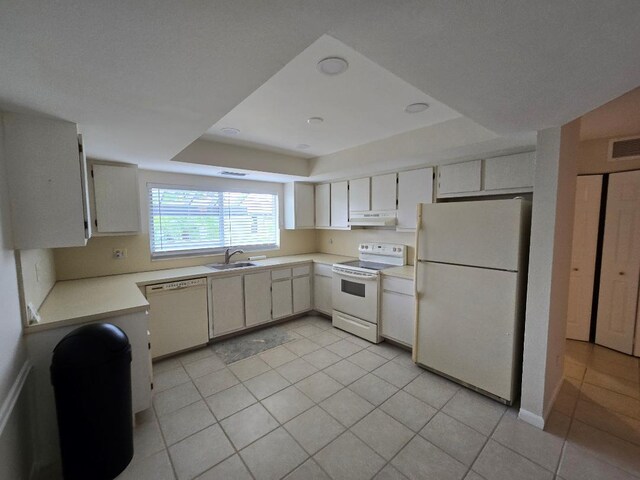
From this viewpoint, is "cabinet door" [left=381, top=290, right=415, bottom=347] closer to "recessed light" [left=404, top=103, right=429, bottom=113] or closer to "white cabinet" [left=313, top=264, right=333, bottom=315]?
"white cabinet" [left=313, top=264, right=333, bottom=315]

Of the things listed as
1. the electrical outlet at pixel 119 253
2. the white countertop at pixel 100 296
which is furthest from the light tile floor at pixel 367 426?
the electrical outlet at pixel 119 253

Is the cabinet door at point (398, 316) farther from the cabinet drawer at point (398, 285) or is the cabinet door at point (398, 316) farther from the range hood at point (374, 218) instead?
the range hood at point (374, 218)

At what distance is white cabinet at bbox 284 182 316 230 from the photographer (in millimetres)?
4332

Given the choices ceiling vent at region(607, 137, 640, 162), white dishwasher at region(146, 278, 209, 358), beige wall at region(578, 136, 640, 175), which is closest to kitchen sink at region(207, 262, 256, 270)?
white dishwasher at region(146, 278, 209, 358)

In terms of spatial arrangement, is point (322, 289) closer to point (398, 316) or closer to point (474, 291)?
point (398, 316)

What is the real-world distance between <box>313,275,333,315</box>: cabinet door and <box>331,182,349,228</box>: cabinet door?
86 centimetres

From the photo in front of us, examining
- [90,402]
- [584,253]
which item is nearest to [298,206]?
[90,402]

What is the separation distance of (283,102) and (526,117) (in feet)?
5.28

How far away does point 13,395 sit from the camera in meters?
1.40

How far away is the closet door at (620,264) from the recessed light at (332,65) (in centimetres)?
344

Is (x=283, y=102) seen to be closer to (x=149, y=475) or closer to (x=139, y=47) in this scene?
(x=139, y=47)

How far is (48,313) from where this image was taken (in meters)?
1.89

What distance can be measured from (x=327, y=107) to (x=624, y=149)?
3.31 metres

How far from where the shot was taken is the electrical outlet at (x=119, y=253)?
122 inches
